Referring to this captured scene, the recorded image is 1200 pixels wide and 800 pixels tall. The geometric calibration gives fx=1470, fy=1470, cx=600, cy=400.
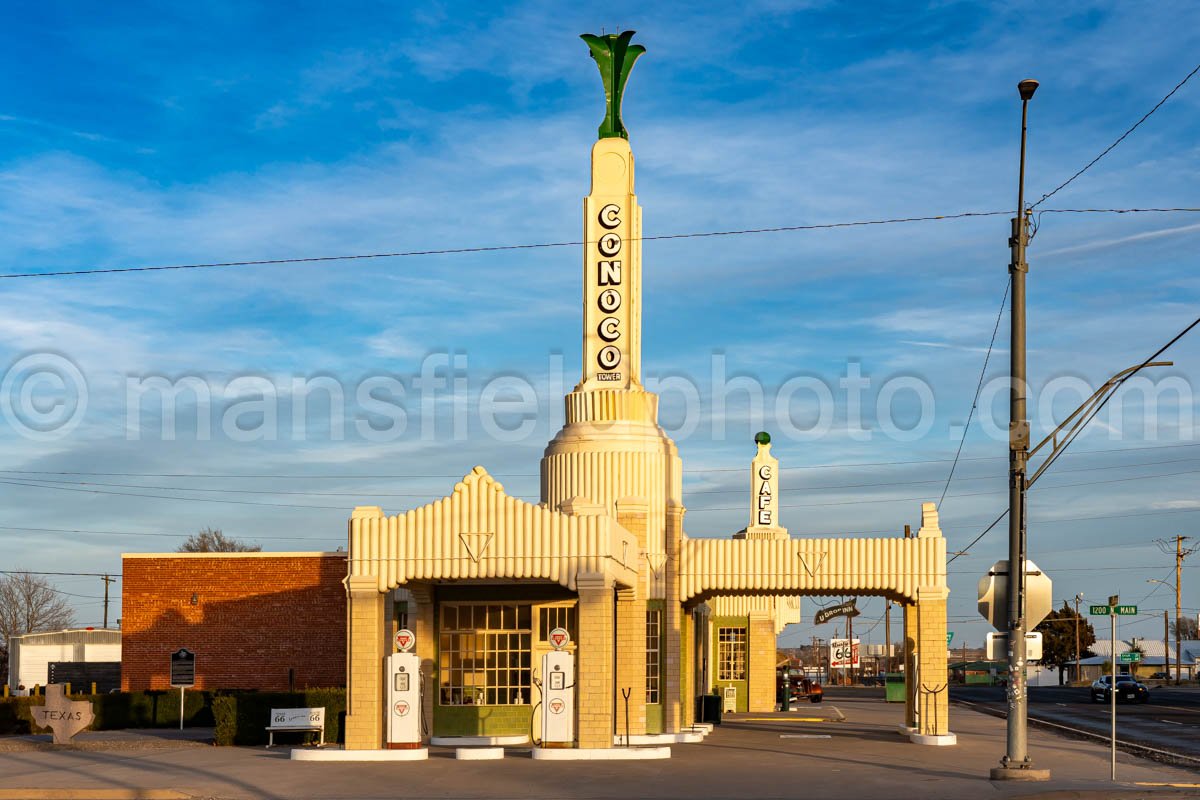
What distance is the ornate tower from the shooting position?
33.2 metres

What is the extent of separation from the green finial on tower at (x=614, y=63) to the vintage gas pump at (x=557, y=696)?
14023 millimetres

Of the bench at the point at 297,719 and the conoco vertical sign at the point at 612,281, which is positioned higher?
the conoco vertical sign at the point at 612,281

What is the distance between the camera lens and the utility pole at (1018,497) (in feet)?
73.8

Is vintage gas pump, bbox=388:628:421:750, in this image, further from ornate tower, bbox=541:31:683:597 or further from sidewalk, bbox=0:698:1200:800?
ornate tower, bbox=541:31:683:597

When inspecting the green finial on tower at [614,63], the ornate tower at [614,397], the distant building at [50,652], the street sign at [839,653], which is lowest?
the street sign at [839,653]

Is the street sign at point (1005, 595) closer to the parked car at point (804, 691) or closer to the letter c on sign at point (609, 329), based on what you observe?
the letter c on sign at point (609, 329)

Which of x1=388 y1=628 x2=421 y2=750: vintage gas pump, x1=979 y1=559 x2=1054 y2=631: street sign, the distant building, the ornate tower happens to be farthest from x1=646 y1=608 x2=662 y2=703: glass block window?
the distant building

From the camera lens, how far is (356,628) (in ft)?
90.8

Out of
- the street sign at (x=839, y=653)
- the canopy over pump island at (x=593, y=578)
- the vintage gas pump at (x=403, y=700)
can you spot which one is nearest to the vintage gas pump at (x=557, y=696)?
the canopy over pump island at (x=593, y=578)

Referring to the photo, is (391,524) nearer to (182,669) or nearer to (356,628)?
(356,628)

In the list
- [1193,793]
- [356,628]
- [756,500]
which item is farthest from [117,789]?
[756,500]

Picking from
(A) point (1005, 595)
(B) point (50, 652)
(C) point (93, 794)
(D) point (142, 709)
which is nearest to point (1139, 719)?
(A) point (1005, 595)

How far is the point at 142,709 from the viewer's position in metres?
38.7

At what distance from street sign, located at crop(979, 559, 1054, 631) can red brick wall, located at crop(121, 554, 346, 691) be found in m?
22.2
